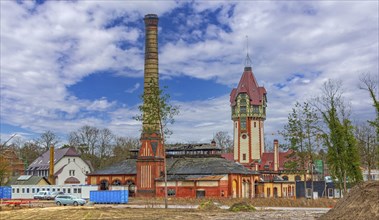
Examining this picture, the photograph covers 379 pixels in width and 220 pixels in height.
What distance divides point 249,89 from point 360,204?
72837mm

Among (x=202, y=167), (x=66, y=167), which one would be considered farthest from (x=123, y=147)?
(x=202, y=167)

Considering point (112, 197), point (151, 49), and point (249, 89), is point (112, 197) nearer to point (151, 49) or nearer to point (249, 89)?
point (151, 49)

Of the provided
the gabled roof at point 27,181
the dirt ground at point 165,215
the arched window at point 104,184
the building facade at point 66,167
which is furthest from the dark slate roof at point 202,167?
the dirt ground at point 165,215

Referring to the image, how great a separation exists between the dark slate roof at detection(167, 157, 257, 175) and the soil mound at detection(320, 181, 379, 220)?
43483 mm

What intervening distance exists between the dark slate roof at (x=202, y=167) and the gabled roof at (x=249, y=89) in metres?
23.3

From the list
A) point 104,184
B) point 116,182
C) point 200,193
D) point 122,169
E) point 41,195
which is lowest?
point 41,195

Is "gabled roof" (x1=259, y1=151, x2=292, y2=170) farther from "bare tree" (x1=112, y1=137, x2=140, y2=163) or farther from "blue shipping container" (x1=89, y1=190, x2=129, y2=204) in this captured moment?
→ "blue shipping container" (x1=89, y1=190, x2=129, y2=204)

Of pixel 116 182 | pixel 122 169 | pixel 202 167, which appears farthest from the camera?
pixel 122 169

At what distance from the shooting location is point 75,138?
103 m

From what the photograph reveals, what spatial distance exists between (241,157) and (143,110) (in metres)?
49.8

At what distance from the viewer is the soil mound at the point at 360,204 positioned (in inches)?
710

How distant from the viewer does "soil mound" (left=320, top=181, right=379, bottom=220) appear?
18.0m

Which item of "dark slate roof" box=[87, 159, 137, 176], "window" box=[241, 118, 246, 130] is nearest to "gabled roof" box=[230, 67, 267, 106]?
"window" box=[241, 118, 246, 130]

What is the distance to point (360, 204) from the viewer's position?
18844mm
